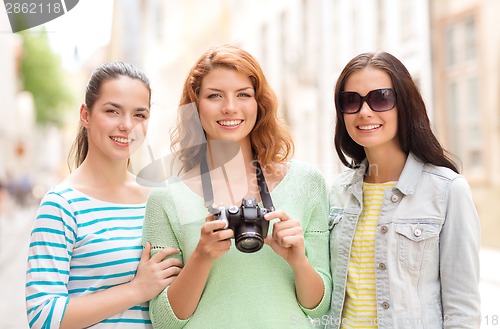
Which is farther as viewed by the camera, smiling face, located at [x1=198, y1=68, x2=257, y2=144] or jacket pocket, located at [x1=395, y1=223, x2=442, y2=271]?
smiling face, located at [x1=198, y1=68, x2=257, y2=144]

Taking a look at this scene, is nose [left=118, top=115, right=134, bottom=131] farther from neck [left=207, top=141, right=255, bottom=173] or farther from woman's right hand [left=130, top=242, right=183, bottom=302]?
woman's right hand [left=130, top=242, right=183, bottom=302]

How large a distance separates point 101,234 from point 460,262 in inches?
46.0

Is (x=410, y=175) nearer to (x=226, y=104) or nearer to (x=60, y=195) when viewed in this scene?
(x=226, y=104)

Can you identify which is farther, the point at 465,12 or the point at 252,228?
the point at 465,12

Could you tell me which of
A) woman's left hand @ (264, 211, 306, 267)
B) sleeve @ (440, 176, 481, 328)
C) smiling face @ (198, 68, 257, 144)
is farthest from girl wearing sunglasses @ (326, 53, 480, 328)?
smiling face @ (198, 68, 257, 144)

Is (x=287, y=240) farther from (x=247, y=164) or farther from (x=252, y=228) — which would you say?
(x=247, y=164)

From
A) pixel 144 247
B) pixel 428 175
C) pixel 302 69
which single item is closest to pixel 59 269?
pixel 144 247

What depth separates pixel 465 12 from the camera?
785cm

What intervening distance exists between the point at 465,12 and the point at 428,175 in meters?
6.45

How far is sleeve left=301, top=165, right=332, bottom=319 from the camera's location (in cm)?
212

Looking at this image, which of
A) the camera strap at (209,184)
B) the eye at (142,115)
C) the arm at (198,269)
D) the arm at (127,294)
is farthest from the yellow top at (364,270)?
the eye at (142,115)

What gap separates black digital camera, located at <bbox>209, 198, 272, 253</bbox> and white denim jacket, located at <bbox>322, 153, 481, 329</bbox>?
0.41 metres

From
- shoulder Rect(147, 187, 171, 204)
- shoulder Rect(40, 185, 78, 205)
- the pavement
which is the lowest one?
the pavement

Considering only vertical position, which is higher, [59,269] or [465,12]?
[465,12]
